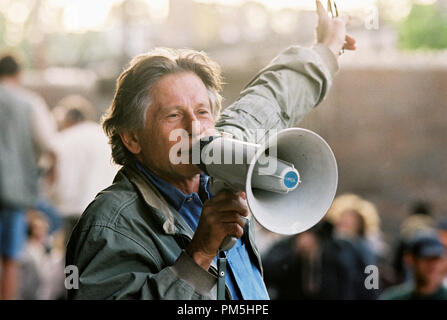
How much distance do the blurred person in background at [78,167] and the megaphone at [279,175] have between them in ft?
13.5

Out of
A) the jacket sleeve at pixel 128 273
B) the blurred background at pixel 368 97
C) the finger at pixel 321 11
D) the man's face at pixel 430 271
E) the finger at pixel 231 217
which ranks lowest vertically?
the jacket sleeve at pixel 128 273

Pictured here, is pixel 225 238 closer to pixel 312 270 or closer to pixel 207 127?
pixel 207 127

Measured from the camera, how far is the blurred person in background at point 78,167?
20.0ft

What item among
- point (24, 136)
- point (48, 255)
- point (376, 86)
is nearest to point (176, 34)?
point (376, 86)

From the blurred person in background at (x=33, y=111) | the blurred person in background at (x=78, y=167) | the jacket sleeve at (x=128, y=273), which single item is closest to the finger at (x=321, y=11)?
the jacket sleeve at (x=128, y=273)

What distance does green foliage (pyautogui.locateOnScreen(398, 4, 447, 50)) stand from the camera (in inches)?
1013

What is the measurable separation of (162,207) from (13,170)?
142 inches

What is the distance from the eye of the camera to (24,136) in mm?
5484

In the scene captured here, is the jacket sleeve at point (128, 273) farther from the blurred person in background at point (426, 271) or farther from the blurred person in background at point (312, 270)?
the blurred person in background at point (312, 270)

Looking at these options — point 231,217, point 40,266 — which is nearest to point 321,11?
point 231,217

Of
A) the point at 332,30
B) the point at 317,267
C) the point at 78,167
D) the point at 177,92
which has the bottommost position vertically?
the point at 177,92

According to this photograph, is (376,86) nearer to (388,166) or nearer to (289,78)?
(388,166)

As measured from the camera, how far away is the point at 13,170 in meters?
5.43

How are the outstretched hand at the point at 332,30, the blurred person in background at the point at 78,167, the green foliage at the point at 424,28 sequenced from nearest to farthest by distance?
the outstretched hand at the point at 332,30
the blurred person in background at the point at 78,167
the green foliage at the point at 424,28
